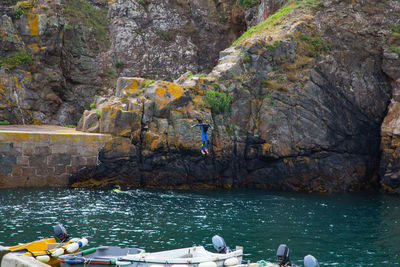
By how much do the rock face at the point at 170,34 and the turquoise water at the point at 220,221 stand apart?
22.2 m

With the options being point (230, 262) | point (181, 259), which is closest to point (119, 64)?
point (181, 259)

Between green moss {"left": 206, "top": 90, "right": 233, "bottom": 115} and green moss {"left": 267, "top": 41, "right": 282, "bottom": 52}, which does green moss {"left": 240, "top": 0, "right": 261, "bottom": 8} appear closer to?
green moss {"left": 267, "top": 41, "right": 282, "bottom": 52}

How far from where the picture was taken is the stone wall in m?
29.5

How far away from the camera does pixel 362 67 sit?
35.9 m

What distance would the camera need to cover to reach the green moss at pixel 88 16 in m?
48.2

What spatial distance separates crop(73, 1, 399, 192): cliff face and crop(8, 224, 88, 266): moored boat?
52.8 feet

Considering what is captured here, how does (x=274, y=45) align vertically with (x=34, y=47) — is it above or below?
below

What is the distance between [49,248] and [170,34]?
127 feet

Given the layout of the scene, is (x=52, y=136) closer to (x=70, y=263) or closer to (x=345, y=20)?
(x=70, y=263)

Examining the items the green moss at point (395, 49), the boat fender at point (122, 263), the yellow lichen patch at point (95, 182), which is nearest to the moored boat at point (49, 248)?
the boat fender at point (122, 263)

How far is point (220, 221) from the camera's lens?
2161 cm

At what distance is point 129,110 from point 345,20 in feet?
62.0

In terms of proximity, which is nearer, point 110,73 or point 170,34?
point 110,73

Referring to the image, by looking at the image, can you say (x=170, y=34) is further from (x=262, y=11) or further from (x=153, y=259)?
(x=153, y=259)
